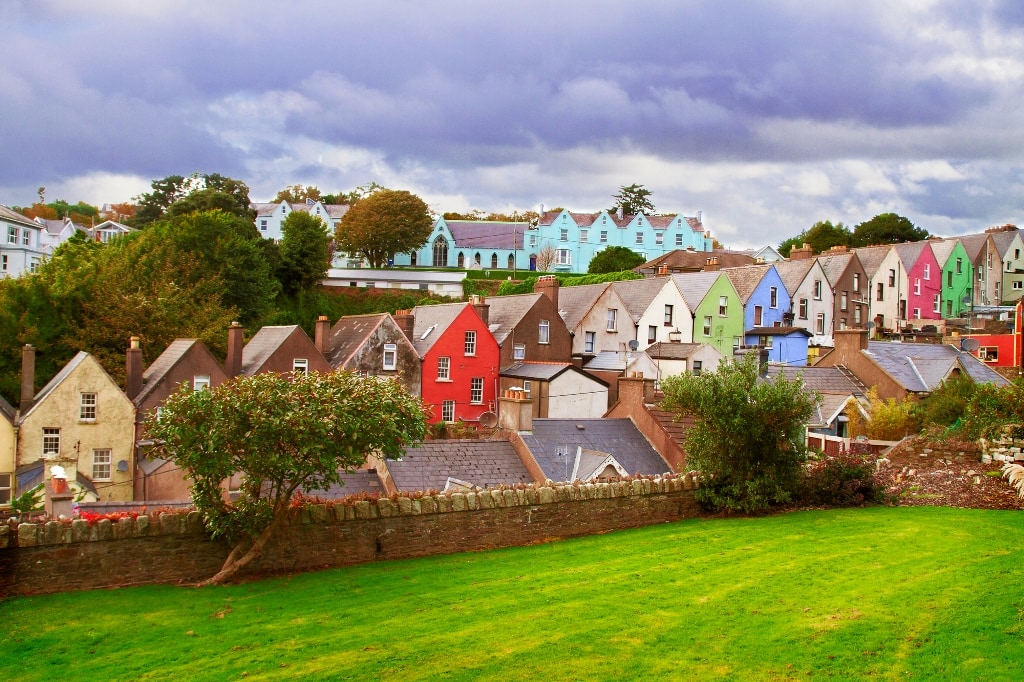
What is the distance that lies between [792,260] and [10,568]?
234 feet

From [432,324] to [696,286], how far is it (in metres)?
21.3

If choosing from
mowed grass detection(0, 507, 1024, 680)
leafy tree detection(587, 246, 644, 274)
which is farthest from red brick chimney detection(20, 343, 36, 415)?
leafy tree detection(587, 246, 644, 274)

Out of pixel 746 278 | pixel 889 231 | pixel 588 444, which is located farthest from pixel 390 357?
pixel 889 231

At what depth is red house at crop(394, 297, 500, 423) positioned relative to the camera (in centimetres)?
5562

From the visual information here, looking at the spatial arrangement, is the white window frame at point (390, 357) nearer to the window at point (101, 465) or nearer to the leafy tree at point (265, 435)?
the window at point (101, 465)

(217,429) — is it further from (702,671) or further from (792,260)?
(792,260)

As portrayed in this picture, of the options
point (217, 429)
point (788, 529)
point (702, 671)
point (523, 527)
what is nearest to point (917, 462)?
point (788, 529)

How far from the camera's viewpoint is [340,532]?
18.2m

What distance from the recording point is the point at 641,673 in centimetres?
1184

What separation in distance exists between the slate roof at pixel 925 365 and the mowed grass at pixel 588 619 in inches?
1061

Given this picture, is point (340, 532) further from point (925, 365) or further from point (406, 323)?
point (406, 323)

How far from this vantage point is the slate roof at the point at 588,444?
30.4 metres

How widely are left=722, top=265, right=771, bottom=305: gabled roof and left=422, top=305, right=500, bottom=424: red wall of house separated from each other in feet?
73.1

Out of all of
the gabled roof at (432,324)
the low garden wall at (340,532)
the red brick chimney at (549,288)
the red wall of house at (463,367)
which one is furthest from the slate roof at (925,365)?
the low garden wall at (340,532)
